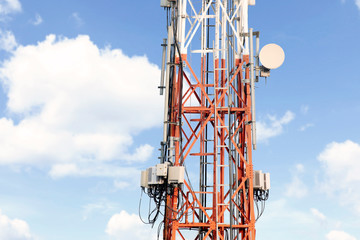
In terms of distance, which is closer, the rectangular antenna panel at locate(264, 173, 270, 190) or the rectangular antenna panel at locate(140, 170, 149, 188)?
the rectangular antenna panel at locate(140, 170, 149, 188)

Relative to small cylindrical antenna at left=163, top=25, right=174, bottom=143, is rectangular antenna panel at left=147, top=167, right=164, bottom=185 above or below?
below

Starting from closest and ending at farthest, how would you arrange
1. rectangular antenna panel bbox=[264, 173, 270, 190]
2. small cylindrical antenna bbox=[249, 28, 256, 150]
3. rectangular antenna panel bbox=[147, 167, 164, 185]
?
rectangular antenna panel bbox=[147, 167, 164, 185]
small cylindrical antenna bbox=[249, 28, 256, 150]
rectangular antenna panel bbox=[264, 173, 270, 190]

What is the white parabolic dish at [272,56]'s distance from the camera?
21.3 m

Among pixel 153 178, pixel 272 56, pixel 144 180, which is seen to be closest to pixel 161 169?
pixel 153 178

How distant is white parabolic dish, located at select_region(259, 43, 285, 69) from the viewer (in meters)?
21.3

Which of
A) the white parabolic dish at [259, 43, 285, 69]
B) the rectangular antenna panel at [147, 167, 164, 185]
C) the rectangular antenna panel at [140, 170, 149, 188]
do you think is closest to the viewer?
the rectangular antenna panel at [147, 167, 164, 185]

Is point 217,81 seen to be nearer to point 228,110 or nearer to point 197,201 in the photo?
point 228,110

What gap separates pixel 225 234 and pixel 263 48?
28.6 ft

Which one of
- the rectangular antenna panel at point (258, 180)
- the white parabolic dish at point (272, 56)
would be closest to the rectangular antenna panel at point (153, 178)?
the rectangular antenna panel at point (258, 180)

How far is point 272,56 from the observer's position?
21422 millimetres

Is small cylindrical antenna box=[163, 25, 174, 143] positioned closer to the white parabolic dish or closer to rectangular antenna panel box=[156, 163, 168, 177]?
rectangular antenna panel box=[156, 163, 168, 177]

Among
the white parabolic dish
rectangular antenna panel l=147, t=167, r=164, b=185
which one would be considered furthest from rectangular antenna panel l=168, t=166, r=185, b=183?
the white parabolic dish

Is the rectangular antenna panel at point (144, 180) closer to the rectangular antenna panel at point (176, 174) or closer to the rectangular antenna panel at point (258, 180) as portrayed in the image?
the rectangular antenna panel at point (176, 174)

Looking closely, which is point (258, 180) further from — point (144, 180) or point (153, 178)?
point (144, 180)
